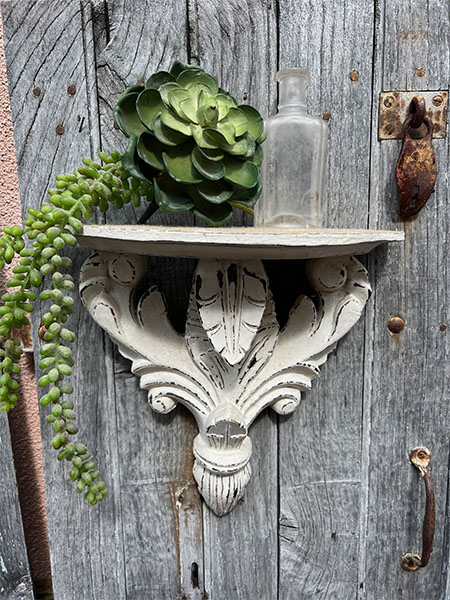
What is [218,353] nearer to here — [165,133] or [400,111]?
[165,133]

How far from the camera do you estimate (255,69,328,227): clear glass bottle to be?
0.59m

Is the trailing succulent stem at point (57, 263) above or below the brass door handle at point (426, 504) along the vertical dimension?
above

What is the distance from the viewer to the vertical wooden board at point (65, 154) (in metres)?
0.62

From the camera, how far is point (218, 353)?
59 centimetres

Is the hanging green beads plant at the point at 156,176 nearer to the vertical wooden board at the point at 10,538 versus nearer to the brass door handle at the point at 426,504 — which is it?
the vertical wooden board at the point at 10,538

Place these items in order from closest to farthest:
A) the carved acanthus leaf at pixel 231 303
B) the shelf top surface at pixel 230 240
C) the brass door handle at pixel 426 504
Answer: the shelf top surface at pixel 230 240 → the carved acanthus leaf at pixel 231 303 → the brass door handle at pixel 426 504

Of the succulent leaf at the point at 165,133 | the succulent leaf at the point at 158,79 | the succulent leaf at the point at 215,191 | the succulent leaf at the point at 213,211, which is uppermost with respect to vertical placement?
the succulent leaf at the point at 158,79

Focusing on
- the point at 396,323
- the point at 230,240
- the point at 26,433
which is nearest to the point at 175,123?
the point at 230,240

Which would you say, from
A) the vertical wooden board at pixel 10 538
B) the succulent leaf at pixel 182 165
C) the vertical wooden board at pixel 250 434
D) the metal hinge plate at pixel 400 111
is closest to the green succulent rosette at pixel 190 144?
the succulent leaf at pixel 182 165

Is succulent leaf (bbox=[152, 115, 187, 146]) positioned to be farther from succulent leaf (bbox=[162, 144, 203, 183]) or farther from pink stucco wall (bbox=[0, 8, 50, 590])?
pink stucco wall (bbox=[0, 8, 50, 590])

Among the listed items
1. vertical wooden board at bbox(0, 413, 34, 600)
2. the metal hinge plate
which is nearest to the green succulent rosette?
the metal hinge plate

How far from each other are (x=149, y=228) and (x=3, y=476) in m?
0.50

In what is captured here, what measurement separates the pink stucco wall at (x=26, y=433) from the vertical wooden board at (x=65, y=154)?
0.10 metres

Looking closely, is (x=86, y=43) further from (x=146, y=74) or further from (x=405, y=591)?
(x=405, y=591)
